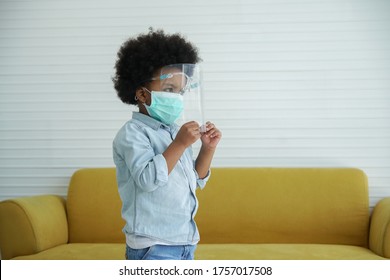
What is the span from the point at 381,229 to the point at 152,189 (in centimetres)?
160

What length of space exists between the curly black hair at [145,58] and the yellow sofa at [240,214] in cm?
120

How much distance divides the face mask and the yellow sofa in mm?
1211

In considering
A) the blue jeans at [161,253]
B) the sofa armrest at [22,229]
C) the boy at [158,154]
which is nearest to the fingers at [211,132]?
the boy at [158,154]

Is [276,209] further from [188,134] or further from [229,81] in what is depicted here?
[188,134]

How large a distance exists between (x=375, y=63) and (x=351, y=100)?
0.26 m

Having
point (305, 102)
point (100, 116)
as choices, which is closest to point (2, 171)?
point (100, 116)

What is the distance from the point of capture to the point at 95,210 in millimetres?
3309

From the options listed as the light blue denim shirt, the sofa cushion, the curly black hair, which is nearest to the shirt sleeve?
the light blue denim shirt

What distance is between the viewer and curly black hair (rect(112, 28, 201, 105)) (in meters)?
1.98

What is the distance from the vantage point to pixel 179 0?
348 centimetres

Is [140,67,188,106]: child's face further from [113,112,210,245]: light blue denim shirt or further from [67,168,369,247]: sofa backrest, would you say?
[67,168,369,247]: sofa backrest

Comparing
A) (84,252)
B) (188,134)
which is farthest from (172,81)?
(84,252)

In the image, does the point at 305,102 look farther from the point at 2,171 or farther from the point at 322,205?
the point at 2,171

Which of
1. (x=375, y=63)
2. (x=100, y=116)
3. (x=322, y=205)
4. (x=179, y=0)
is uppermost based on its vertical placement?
(x=179, y=0)
